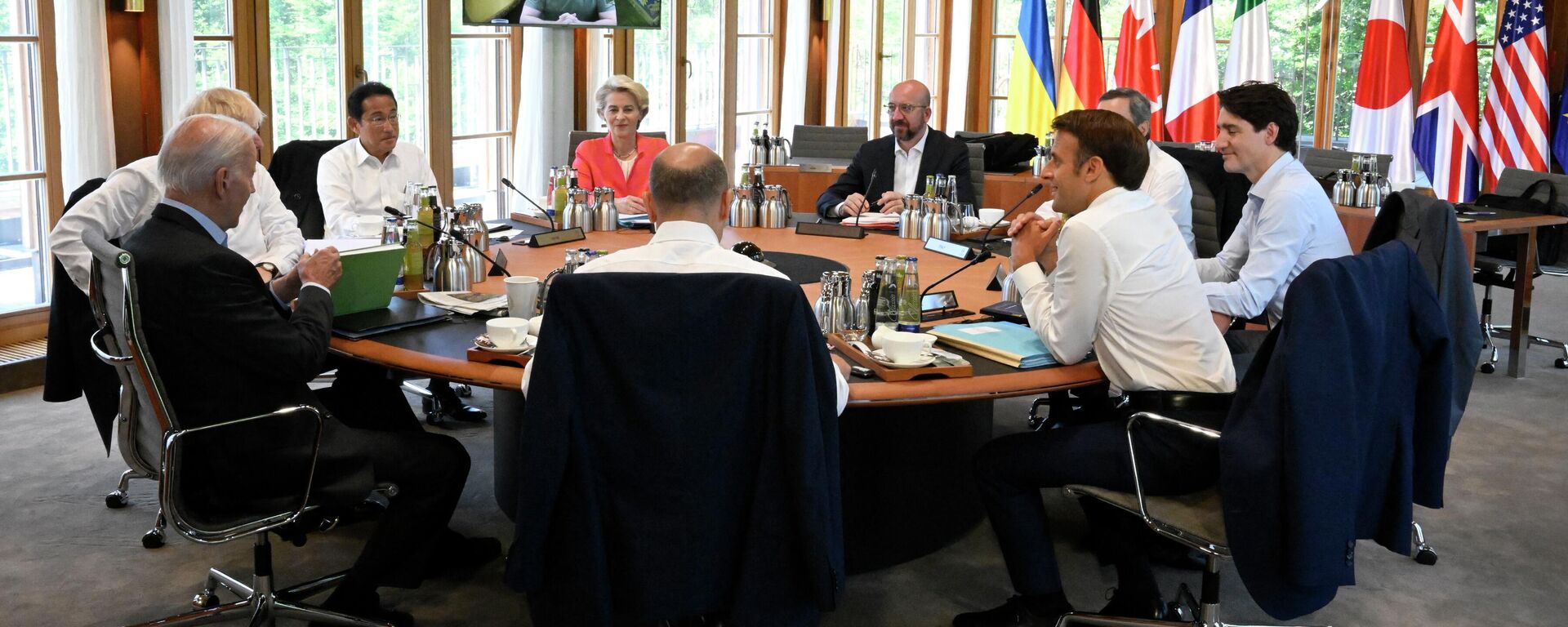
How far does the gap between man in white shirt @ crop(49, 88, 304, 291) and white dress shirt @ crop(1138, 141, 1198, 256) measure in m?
2.64

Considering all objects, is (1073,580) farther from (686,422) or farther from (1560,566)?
(686,422)

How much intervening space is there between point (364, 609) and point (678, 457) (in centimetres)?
114

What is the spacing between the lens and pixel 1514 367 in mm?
5641

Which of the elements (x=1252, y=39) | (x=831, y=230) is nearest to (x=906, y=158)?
(x=831, y=230)

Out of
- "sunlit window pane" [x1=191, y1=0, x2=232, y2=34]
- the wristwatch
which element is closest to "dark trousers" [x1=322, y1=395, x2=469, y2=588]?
the wristwatch

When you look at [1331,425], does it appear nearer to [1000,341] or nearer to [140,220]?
[1000,341]

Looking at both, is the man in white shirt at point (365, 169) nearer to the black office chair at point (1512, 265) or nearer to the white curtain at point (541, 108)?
the white curtain at point (541, 108)

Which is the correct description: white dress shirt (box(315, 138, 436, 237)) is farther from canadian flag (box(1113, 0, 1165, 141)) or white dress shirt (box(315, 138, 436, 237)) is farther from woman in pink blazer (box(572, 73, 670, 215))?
canadian flag (box(1113, 0, 1165, 141))

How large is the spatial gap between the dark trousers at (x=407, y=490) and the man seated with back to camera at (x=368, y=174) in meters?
1.83

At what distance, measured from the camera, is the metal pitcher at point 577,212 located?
460cm

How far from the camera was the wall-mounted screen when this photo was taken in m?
6.47

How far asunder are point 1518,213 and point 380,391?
476 centimetres

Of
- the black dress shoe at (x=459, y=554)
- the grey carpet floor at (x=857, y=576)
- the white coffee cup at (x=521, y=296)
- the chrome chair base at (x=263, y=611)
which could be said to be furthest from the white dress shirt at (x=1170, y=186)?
the chrome chair base at (x=263, y=611)

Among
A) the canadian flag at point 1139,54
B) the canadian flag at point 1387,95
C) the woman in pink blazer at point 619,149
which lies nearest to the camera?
the woman in pink blazer at point 619,149
